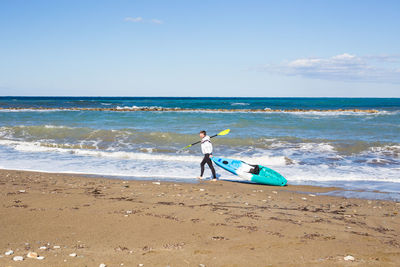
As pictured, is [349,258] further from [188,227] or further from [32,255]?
[32,255]

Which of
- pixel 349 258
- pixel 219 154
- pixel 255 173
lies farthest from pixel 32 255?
pixel 219 154

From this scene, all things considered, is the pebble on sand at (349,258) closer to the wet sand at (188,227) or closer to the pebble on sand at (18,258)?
the wet sand at (188,227)

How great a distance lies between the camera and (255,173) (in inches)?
414

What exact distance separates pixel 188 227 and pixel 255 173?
17.2ft

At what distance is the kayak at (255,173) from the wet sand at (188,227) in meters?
1.42

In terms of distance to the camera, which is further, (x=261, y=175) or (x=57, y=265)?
(x=261, y=175)

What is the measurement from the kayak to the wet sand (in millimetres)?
1415

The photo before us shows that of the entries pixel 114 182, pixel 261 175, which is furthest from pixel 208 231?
pixel 261 175

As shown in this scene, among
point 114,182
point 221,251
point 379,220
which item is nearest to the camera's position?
point 221,251

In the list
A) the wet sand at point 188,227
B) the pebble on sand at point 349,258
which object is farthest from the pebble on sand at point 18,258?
the pebble on sand at point 349,258

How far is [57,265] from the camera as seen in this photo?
4047 mm

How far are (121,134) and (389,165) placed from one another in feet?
43.2

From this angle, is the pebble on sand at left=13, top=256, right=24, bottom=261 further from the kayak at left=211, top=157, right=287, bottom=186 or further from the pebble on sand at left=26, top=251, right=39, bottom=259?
the kayak at left=211, top=157, right=287, bottom=186

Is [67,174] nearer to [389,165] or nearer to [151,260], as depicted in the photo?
[151,260]
